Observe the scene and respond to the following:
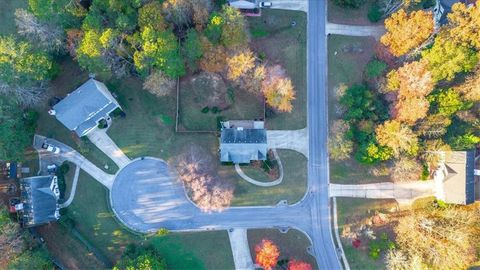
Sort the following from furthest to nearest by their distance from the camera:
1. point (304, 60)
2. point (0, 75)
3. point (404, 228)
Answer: point (304, 60) → point (404, 228) → point (0, 75)

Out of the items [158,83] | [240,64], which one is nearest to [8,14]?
[158,83]

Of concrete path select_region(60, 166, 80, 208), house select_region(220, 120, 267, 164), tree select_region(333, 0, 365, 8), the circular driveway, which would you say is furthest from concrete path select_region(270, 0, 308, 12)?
concrete path select_region(60, 166, 80, 208)

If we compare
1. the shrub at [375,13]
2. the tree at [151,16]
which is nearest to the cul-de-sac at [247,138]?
the shrub at [375,13]

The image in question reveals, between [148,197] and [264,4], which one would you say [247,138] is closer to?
[148,197]

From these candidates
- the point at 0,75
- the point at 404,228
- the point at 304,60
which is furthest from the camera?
the point at 304,60

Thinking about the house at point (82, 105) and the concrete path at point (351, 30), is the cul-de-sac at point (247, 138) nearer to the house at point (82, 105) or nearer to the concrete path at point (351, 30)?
the house at point (82, 105)

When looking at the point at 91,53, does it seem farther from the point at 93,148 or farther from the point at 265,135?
the point at 265,135

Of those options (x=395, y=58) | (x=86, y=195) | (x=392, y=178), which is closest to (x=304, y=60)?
(x=395, y=58)
